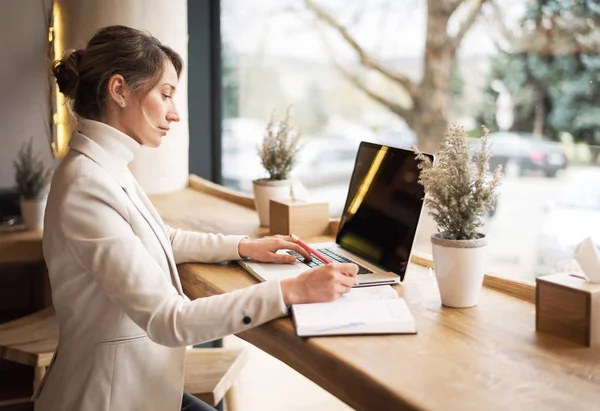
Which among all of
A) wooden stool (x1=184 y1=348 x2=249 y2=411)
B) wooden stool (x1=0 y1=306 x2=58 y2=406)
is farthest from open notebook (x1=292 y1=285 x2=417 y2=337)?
wooden stool (x1=0 y1=306 x2=58 y2=406)

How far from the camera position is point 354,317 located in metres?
1.38

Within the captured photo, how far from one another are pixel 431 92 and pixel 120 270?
3518 mm

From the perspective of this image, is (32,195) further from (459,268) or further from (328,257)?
(459,268)

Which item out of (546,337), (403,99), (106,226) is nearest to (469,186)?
(546,337)

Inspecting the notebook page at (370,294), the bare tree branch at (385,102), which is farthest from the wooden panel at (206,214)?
the bare tree branch at (385,102)

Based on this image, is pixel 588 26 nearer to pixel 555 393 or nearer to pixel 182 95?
pixel 182 95

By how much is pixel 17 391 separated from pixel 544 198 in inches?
108

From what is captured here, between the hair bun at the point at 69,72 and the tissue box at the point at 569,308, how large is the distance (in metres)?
1.10

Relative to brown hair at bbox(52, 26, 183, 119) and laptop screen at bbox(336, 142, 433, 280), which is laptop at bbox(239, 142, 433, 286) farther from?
brown hair at bbox(52, 26, 183, 119)

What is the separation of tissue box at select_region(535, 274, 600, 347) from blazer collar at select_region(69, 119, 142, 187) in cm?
91

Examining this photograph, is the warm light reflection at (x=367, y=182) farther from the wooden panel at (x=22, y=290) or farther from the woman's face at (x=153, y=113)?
the wooden panel at (x=22, y=290)

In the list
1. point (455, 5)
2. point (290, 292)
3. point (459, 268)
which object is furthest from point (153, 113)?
point (455, 5)

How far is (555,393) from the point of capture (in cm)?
108

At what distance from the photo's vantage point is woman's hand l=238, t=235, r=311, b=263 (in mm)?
1832
